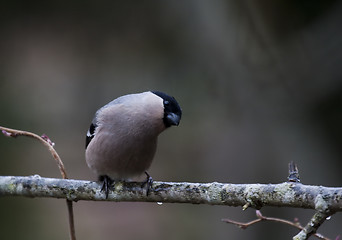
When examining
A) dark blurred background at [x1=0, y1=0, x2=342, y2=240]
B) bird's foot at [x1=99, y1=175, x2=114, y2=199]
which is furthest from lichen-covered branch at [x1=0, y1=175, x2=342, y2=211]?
dark blurred background at [x1=0, y1=0, x2=342, y2=240]

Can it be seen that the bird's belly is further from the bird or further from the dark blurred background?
the dark blurred background

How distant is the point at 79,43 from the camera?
7.61 m

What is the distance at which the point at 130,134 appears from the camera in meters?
3.06

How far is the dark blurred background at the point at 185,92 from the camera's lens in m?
5.50

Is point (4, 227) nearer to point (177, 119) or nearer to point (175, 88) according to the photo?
point (175, 88)

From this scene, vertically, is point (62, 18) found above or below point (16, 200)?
above

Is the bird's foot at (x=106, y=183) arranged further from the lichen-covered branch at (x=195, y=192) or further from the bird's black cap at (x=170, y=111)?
the bird's black cap at (x=170, y=111)

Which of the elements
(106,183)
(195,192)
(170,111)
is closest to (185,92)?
(170,111)

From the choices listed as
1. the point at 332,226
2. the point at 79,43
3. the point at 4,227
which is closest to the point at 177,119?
the point at 332,226

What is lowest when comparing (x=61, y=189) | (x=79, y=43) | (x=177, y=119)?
(x=61, y=189)

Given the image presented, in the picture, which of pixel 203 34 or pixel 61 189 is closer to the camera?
pixel 61 189

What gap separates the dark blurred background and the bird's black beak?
2.80 m

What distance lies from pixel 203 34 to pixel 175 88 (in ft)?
2.85

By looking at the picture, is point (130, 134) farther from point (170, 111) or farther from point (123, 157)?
point (170, 111)
